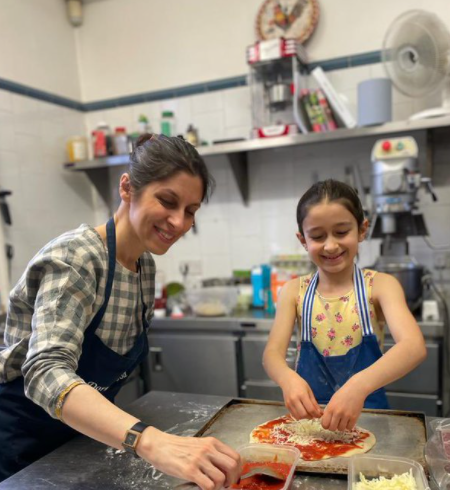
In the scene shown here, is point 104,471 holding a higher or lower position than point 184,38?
lower

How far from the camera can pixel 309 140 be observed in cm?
233

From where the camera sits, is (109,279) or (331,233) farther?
(331,233)

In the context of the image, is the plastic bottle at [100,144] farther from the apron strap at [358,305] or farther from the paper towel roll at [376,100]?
the apron strap at [358,305]

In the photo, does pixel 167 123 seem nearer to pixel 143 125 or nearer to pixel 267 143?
pixel 143 125

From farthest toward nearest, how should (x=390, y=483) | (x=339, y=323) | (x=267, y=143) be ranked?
(x=267, y=143), (x=339, y=323), (x=390, y=483)

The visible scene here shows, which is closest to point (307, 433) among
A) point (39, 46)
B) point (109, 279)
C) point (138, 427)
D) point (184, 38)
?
point (138, 427)

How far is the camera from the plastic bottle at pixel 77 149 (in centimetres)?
298

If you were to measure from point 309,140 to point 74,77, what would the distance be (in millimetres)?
1888

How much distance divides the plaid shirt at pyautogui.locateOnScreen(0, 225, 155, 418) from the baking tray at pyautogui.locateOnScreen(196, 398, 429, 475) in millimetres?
329

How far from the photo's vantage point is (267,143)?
241 centimetres

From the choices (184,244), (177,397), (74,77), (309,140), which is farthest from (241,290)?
(74,77)

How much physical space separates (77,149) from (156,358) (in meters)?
1.51

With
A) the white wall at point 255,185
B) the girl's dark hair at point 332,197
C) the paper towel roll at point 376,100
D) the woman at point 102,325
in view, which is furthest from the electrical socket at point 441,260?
the woman at point 102,325

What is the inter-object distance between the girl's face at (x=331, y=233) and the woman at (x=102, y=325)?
0.33 metres
